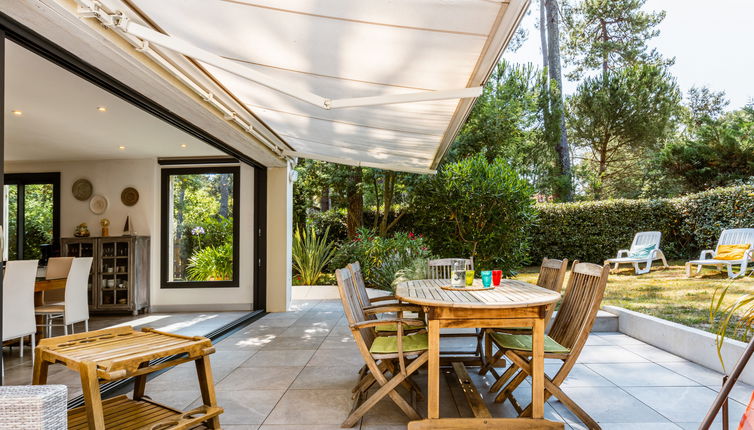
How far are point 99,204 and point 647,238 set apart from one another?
11.1m

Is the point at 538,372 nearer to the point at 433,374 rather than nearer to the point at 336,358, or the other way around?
the point at 433,374

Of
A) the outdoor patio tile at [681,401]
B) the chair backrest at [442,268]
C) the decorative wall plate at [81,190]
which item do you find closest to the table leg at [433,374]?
the outdoor patio tile at [681,401]

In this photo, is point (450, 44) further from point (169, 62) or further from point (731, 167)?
point (731, 167)

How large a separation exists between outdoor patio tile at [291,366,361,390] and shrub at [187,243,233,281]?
4.04 meters

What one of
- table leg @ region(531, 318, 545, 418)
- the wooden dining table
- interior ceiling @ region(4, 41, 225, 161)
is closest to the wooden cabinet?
interior ceiling @ region(4, 41, 225, 161)

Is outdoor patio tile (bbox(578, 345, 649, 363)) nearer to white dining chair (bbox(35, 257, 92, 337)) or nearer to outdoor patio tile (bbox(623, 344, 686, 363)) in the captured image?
outdoor patio tile (bbox(623, 344, 686, 363))

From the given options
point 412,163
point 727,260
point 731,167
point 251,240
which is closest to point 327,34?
point 412,163

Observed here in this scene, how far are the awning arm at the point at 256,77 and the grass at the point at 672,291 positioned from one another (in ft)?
12.9

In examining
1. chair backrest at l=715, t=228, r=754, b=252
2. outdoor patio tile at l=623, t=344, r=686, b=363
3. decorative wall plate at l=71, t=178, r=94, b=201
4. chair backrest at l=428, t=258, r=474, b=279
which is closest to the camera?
outdoor patio tile at l=623, t=344, r=686, b=363

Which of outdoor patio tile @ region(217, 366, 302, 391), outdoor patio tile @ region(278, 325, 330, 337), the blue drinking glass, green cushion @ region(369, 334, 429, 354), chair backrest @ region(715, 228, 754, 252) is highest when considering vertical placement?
chair backrest @ region(715, 228, 754, 252)

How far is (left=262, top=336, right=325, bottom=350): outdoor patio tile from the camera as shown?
492 cm

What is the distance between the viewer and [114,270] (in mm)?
7387

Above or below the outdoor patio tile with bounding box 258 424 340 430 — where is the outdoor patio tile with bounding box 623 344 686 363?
below

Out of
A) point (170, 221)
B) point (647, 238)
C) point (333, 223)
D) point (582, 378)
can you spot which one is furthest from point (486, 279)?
point (647, 238)
